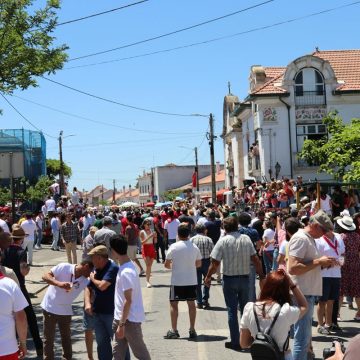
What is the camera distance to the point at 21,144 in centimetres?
3834

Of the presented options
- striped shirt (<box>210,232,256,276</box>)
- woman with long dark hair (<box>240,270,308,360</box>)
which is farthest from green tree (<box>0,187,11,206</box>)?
woman with long dark hair (<box>240,270,308,360</box>)

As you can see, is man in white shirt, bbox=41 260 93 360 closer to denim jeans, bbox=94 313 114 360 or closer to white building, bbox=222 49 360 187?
denim jeans, bbox=94 313 114 360

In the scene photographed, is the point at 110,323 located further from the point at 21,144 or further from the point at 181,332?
the point at 21,144

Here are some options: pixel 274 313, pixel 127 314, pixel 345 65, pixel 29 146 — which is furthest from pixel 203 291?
pixel 345 65

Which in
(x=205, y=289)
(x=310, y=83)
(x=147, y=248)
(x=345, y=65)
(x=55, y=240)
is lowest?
(x=205, y=289)

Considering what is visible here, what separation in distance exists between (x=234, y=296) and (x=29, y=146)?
Result: 33265 millimetres

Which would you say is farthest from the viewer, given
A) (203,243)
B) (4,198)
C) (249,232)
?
(4,198)

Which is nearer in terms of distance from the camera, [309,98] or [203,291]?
[203,291]

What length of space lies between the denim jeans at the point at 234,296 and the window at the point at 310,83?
32.9m

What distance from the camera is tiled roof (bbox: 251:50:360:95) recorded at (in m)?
41.1

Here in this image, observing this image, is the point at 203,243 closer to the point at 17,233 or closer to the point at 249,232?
the point at 249,232

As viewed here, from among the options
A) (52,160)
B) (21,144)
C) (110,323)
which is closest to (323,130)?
(21,144)

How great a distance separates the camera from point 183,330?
34.7 ft

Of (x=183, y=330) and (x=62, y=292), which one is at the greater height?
(x=62, y=292)
